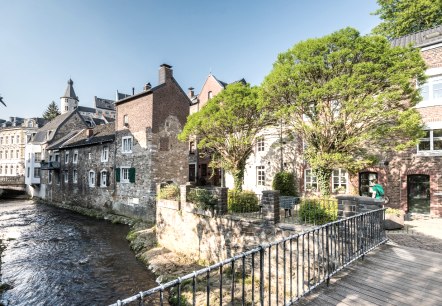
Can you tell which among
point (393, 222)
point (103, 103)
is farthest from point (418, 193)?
point (103, 103)

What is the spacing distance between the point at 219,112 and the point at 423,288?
1153 cm

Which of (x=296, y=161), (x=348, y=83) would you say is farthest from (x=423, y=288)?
(x=296, y=161)

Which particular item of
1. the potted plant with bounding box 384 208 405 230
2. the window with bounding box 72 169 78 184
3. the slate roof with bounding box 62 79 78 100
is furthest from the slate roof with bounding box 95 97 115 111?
the potted plant with bounding box 384 208 405 230

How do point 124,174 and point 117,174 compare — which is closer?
point 124,174

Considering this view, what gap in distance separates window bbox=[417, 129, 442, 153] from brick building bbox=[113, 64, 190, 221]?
18188mm

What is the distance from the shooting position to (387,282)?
208 inches

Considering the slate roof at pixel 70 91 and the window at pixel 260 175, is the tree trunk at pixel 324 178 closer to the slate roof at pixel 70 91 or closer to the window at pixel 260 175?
the window at pixel 260 175

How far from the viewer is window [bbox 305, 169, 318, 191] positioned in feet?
59.2

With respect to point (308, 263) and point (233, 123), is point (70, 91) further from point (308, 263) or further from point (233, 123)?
point (308, 263)

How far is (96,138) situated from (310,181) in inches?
925

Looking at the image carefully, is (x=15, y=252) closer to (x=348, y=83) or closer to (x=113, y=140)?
(x=113, y=140)

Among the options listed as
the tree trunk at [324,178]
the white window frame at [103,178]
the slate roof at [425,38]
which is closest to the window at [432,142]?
the slate roof at [425,38]

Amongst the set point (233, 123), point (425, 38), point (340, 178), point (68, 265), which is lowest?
point (68, 265)

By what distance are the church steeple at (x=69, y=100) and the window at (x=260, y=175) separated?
214 ft
